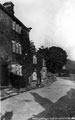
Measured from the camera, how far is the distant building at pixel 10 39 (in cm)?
2098

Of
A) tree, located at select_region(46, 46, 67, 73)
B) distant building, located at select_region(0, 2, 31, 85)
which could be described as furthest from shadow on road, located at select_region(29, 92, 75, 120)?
tree, located at select_region(46, 46, 67, 73)

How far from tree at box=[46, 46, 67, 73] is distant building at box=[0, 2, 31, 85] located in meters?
43.8

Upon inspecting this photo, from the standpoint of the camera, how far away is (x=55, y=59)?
7306 cm

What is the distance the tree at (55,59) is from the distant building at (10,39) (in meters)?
43.8

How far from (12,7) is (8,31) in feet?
15.7

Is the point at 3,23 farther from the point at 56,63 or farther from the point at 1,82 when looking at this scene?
the point at 56,63

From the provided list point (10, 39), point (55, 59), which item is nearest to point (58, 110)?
point (10, 39)

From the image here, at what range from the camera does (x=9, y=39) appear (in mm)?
22375

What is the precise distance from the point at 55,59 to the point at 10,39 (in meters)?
51.5

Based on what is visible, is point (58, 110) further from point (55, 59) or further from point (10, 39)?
point (55, 59)

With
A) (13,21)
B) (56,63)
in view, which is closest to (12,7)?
(13,21)

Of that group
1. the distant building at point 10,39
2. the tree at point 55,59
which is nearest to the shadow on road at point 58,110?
the distant building at point 10,39

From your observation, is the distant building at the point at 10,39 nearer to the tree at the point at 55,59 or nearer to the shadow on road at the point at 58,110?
the shadow on road at the point at 58,110

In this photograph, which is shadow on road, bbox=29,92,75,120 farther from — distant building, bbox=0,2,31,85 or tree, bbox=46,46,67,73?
tree, bbox=46,46,67,73
